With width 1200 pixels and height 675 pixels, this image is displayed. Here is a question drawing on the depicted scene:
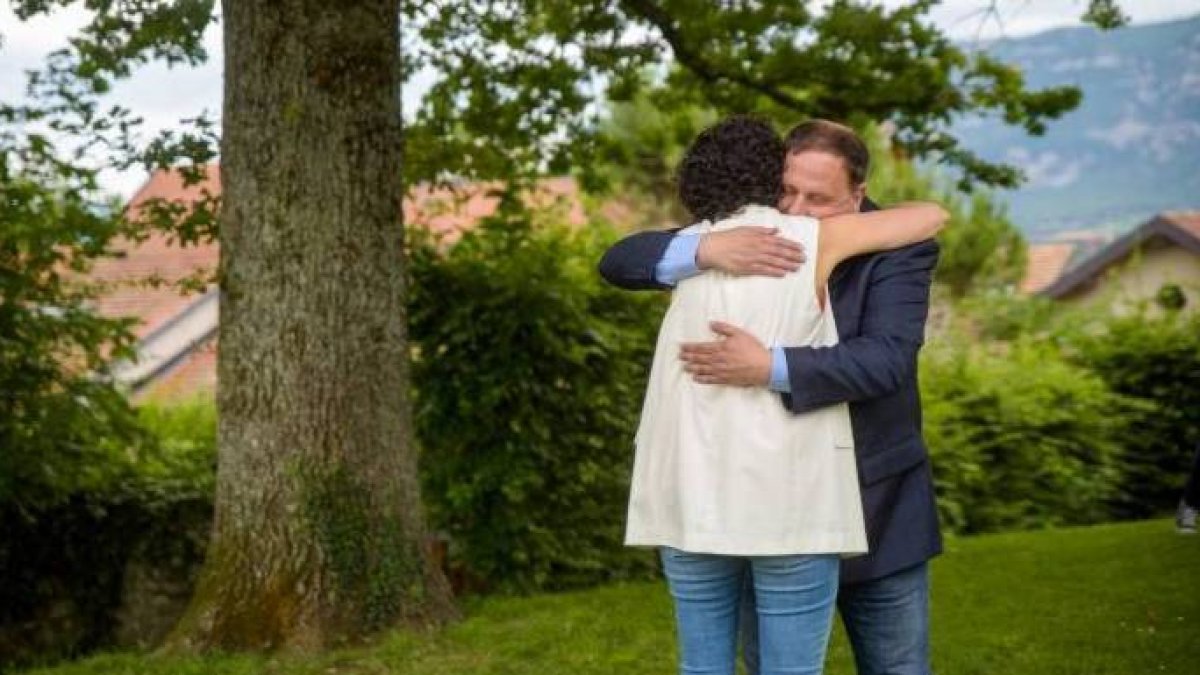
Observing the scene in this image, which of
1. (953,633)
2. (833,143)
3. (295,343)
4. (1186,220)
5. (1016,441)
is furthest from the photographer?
(1186,220)

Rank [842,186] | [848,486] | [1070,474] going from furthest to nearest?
[1070,474], [842,186], [848,486]

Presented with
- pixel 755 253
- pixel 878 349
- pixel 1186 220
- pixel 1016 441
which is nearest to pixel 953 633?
pixel 878 349

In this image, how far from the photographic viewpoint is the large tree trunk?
287 inches

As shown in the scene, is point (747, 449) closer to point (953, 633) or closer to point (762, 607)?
point (762, 607)

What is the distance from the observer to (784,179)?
12.1ft

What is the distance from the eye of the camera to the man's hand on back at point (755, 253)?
135 inches

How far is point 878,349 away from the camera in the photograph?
355 cm

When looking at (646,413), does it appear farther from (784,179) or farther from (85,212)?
(85,212)

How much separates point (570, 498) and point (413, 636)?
10.7 feet

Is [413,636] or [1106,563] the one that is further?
[1106,563]

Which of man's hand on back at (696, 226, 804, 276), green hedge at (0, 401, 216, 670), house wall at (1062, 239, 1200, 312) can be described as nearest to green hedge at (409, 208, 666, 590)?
green hedge at (0, 401, 216, 670)

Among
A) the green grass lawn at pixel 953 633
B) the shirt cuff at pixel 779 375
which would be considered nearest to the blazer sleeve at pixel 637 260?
the shirt cuff at pixel 779 375

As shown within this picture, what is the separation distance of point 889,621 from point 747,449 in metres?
0.77

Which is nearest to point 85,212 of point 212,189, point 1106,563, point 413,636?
point 212,189
